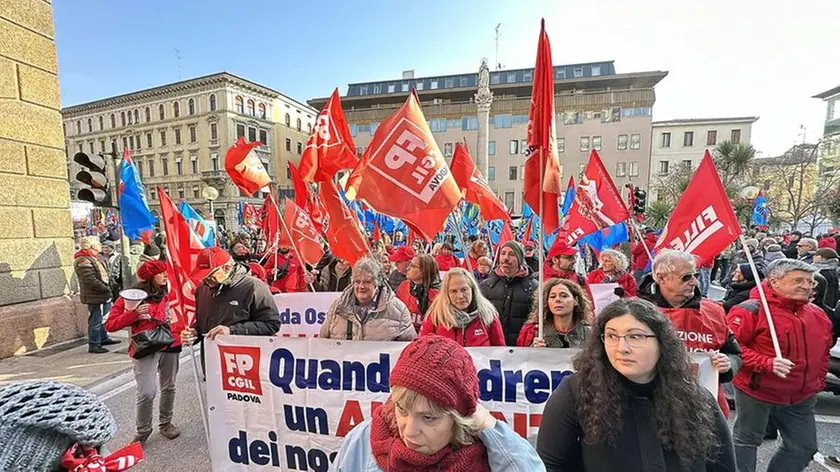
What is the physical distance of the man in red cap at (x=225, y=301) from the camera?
136 inches

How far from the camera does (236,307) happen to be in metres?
3.50

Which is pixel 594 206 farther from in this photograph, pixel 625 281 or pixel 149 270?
pixel 149 270

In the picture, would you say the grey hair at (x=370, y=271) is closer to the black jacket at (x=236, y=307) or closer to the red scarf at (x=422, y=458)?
the black jacket at (x=236, y=307)

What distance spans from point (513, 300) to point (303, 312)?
9.58 ft

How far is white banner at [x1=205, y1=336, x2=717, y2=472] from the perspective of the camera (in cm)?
278

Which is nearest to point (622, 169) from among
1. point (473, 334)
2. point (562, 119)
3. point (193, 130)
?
point (562, 119)

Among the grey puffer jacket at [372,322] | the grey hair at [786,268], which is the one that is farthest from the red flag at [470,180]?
the grey hair at [786,268]

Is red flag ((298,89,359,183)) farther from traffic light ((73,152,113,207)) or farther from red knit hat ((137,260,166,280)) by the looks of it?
traffic light ((73,152,113,207))

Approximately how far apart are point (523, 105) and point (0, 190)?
46.3m

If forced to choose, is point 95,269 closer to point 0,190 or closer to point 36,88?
point 0,190

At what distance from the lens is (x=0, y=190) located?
19.3 ft

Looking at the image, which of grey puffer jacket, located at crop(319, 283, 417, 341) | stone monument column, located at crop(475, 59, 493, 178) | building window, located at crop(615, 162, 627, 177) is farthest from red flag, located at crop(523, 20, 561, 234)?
building window, located at crop(615, 162, 627, 177)

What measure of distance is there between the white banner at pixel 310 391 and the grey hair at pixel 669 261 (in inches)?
35.5

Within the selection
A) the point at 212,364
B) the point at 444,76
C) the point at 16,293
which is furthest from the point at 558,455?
the point at 444,76
